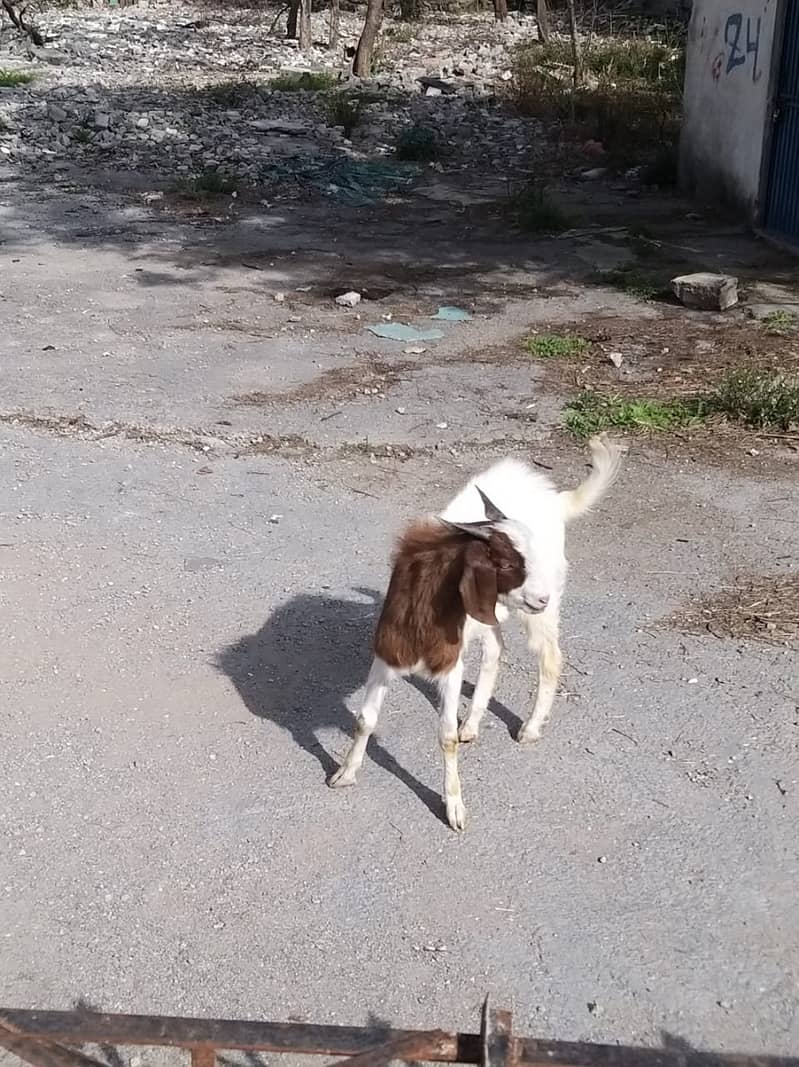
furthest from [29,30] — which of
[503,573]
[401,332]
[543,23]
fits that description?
[503,573]

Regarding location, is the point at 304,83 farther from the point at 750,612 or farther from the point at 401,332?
the point at 750,612

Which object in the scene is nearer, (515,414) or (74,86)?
(515,414)

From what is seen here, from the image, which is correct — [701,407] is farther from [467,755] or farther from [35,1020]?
[35,1020]

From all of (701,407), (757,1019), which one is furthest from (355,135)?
(757,1019)

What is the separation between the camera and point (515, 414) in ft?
23.1

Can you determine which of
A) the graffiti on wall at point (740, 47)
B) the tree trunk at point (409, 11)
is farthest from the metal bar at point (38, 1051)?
the tree trunk at point (409, 11)

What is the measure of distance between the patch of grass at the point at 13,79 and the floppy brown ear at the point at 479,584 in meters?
18.3

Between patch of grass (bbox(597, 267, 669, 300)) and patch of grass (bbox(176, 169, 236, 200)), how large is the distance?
16.9 ft

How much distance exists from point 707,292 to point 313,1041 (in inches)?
320

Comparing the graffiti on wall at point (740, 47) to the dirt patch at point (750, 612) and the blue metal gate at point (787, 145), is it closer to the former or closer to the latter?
the blue metal gate at point (787, 145)

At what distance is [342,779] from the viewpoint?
381cm

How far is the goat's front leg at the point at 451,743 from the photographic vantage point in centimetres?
349

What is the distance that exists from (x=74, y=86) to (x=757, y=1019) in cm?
1906

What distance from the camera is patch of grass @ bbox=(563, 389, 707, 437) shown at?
6.81 m
